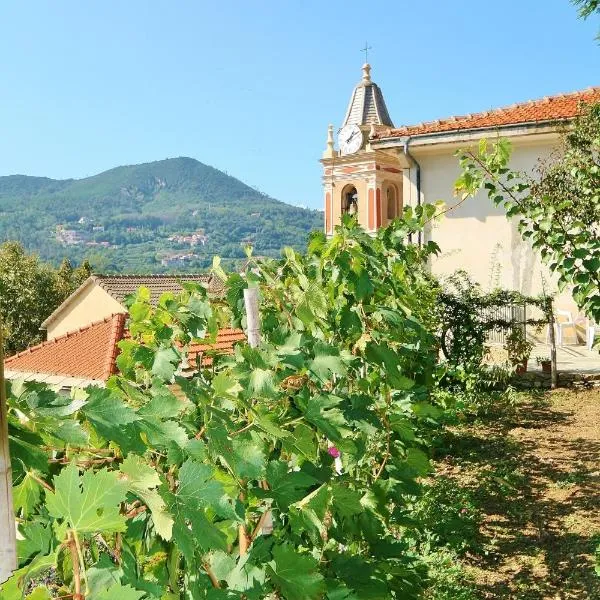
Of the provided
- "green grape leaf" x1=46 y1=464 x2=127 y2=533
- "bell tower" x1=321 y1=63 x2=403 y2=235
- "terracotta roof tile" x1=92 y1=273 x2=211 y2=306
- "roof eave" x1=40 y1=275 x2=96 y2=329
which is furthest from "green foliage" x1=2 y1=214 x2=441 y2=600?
"bell tower" x1=321 y1=63 x2=403 y2=235

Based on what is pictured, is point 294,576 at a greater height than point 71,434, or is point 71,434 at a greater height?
point 71,434

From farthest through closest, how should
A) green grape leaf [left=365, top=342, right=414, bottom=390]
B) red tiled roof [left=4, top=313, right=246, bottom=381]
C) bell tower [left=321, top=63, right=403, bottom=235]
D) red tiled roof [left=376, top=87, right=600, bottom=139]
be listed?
bell tower [left=321, top=63, right=403, bottom=235] < red tiled roof [left=4, top=313, right=246, bottom=381] < red tiled roof [left=376, top=87, right=600, bottom=139] < green grape leaf [left=365, top=342, right=414, bottom=390]

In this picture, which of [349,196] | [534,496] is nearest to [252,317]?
[534,496]

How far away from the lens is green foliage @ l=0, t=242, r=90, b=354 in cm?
2419

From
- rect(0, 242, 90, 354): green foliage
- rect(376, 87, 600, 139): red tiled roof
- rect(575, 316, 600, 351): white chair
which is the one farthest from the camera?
rect(0, 242, 90, 354): green foliage

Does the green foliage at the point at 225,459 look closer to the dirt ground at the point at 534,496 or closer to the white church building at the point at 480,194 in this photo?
the dirt ground at the point at 534,496

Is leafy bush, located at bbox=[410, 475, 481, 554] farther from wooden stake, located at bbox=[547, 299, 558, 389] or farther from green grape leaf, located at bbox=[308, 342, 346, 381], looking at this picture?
wooden stake, located at bbox=[547, 299, 558, 389]

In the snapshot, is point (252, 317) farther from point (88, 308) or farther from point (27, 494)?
point (88, 308)

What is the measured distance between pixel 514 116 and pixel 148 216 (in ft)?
485

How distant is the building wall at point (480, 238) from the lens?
40.5ft

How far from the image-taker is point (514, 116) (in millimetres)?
12047

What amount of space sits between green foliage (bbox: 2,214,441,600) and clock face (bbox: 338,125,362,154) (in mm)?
27534

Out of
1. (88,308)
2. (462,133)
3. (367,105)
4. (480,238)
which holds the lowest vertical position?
(88,308)

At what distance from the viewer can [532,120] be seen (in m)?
11.4
